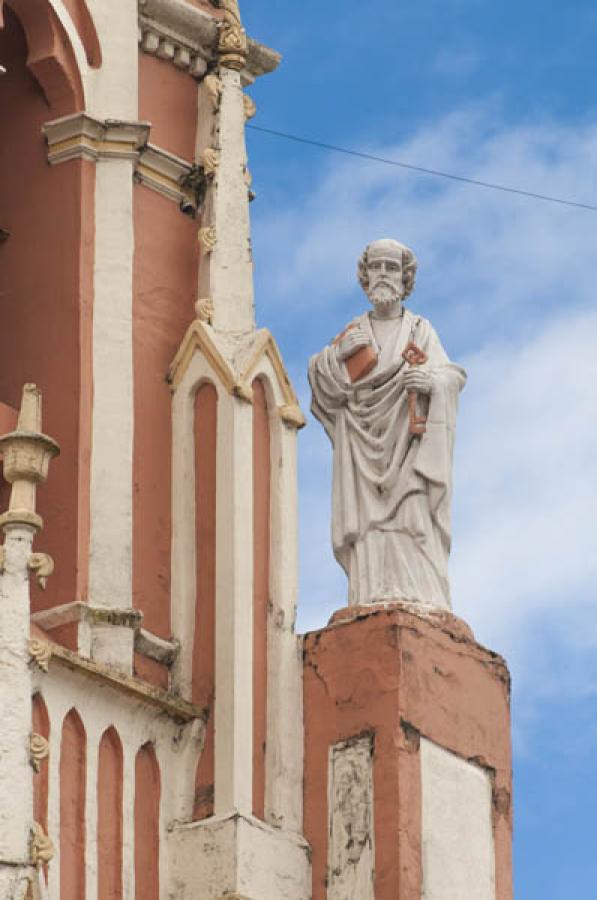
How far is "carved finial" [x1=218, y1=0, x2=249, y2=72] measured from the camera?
21938mm

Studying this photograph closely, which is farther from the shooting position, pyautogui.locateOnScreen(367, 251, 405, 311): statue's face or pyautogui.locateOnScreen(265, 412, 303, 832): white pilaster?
pyautogui.locateOnScreen(367, 251, 405, 311): statue's face

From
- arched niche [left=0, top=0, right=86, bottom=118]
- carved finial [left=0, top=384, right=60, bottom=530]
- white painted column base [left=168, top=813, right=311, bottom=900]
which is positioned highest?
arched niche [left=0, top=0, right=86, bottom=118]

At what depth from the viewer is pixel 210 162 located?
70.7ft

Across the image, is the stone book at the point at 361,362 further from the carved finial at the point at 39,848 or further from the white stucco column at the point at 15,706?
the carved finial at the point at 39,848

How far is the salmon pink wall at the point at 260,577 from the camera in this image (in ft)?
66.0

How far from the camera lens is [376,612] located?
20188 mm

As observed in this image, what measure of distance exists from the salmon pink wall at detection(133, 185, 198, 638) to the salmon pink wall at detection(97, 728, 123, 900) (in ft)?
2.66

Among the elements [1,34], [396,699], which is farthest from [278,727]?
[1,34]

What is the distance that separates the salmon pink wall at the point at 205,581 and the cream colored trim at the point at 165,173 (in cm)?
111

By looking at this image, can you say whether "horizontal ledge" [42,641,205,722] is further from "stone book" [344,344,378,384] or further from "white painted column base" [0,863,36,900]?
"stone book" [344,344,378,384]

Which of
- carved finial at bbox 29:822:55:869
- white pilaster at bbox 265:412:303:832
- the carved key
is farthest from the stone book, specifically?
carved finial at bbox 29:822:55:869

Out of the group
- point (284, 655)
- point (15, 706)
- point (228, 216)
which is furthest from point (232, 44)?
point (15, 706)

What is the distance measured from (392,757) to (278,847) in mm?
647

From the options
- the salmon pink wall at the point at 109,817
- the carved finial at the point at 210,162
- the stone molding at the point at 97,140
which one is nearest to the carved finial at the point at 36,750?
the salmon pink wall at the point at 109,817
